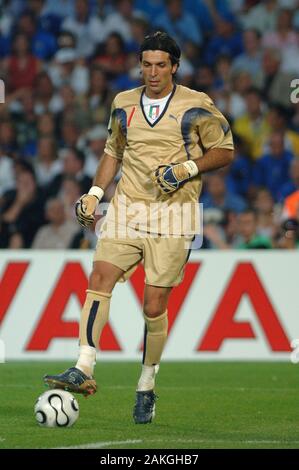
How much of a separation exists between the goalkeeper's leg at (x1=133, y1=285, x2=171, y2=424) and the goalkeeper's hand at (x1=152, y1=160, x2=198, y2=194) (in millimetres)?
657

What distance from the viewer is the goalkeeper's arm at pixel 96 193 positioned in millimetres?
7922

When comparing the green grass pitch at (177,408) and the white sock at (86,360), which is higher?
the white sock at (86,360)

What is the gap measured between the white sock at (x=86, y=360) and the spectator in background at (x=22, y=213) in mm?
6895

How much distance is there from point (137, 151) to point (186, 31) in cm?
976

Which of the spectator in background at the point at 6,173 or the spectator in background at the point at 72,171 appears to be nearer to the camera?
the spectator in background at the point at 72,171

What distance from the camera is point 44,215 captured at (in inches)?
582

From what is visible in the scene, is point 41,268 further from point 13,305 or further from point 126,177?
point 126,177

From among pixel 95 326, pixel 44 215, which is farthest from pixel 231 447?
pixel 44 215

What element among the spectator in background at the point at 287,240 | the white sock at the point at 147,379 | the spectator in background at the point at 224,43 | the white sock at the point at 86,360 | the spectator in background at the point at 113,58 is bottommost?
the white sock at the point at 147,379

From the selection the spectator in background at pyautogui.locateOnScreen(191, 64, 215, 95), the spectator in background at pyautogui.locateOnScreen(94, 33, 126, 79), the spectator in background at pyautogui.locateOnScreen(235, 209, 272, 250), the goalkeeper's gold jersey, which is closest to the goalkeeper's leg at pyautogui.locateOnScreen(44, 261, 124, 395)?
the goalkeeper's gold jersey

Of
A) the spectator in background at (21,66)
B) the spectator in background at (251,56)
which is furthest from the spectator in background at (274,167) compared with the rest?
the spectator in background at (21,66)

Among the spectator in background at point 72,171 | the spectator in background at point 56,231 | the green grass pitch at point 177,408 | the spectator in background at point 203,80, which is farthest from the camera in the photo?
the spectator in background at point 203,80

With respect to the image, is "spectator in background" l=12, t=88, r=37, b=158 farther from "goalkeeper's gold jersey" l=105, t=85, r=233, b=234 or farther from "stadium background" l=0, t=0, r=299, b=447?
"goalkeeper's gold jersey" l=105, t=85, r=233, b=234

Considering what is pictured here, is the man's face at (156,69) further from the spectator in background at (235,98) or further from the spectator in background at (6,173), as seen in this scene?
the spectator in background at (235,98)
